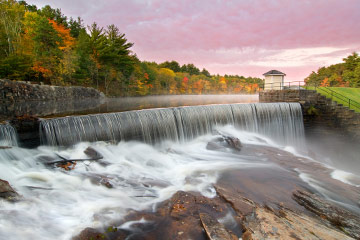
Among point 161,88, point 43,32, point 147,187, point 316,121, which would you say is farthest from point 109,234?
point 161,88

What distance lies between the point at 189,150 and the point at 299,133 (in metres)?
11.3

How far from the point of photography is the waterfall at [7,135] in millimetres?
7286

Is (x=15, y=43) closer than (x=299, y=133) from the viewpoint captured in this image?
No

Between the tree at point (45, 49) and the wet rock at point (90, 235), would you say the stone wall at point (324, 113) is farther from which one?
the tree at point (45, 49)

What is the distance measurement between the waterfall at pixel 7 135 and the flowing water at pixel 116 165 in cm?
42

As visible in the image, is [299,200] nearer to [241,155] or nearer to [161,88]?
[241,155]

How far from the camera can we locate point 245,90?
118 m

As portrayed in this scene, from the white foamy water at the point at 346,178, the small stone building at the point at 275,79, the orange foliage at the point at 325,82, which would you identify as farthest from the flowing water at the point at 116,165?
the orange foliage at the point at 325,82

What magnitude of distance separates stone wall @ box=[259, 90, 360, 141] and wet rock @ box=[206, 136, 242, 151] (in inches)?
387

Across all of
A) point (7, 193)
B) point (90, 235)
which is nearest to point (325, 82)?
point (90, 235)

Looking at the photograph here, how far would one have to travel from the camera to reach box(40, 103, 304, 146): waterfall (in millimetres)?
8703

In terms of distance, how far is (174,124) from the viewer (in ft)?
39.4

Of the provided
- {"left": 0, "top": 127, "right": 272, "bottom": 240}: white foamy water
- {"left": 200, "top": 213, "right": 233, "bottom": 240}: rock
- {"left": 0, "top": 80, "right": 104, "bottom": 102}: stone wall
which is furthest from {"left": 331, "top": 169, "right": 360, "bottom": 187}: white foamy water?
{"left": 0, "top": 80, "right": 104, "bottom": 102}: stone wall

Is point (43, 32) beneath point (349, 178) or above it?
above
